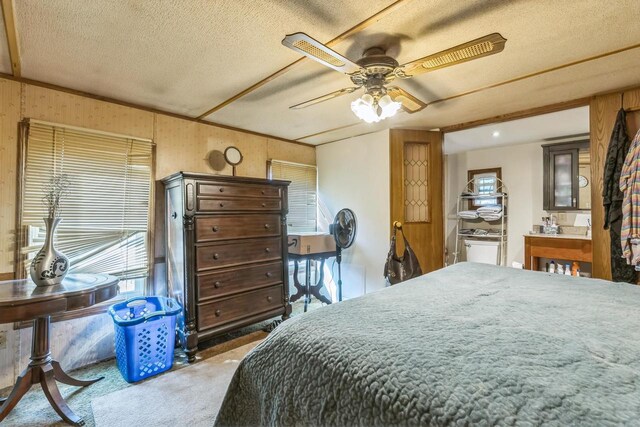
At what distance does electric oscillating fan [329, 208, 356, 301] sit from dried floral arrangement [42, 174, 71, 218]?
2.53 m

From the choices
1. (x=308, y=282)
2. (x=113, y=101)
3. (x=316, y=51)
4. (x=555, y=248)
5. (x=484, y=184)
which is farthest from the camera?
(x=484, y=184)

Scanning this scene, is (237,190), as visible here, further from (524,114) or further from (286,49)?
(524,114)

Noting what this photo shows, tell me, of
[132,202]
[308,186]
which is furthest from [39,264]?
[308,186]

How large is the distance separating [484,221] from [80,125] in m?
5.19

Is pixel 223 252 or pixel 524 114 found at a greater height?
pixel 524 114

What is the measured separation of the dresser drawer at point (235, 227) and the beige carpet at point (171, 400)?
100 cm

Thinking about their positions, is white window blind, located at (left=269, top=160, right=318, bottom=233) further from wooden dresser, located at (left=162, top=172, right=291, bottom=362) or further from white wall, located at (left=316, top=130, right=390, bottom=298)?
wooden dresser, located at (left=162, top=172, right=291, bottom=362)

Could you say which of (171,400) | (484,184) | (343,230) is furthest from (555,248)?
(171,400)

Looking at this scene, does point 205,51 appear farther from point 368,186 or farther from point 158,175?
point 368,186

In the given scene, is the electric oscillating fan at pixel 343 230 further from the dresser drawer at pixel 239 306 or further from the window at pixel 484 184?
the window at pixel 484 184

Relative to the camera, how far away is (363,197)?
3656 millimetres

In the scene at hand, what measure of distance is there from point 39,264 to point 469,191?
5.21 m

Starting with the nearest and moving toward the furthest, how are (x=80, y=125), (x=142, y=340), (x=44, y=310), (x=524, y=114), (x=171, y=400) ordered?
1. (x=44, y=310)
2. (x=171, y=400)
3. (x=142, y=340)
4. (x=80, y=125)
5. (x=524, y=114)

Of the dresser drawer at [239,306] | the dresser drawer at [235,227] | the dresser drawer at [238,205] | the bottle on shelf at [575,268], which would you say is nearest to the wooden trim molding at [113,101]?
the dresser drawer at [238,205]
